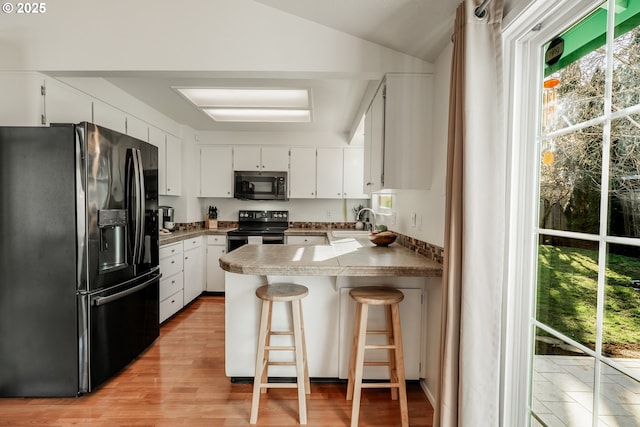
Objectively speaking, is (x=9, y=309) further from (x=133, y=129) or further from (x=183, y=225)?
(x=183, y=225)

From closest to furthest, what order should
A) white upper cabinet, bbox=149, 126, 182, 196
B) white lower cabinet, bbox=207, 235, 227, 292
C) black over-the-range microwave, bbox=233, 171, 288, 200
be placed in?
white upper cabinet, bbox=149, 126, 182, 196 < white lower cabinet, bbox=207, 235, 227, 292 < black over-the-range microwave, bbox=233, 171, 288, 200

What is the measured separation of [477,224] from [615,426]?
2.49 feet

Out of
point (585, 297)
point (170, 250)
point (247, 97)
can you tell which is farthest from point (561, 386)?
point (170, 250)

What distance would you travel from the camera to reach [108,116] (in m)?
2.91

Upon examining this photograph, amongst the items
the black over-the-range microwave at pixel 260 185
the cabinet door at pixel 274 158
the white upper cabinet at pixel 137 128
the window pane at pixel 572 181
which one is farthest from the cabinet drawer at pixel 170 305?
the window pane at pixel 572 181

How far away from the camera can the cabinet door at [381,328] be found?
7.02ft

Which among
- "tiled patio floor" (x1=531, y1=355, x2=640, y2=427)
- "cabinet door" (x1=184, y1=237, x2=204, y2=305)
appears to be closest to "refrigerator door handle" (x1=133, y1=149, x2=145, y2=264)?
"cabinet door" (x1=184, y1=237, x2=204, y2=305)

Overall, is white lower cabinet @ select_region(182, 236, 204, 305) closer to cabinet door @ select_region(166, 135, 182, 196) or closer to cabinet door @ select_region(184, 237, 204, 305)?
cabinet door @ select_region(184, 237, 204, 305)

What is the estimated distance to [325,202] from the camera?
5.08 metres

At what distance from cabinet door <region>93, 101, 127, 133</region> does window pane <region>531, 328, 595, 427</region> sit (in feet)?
11.4

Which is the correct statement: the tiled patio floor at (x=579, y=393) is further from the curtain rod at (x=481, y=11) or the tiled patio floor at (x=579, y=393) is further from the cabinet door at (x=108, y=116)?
the cabinet door at (x=108, y=116)

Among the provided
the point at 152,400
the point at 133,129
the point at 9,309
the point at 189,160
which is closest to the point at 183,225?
the point at 189,160

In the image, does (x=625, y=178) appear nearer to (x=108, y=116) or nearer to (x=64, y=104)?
(x=64, y=104)

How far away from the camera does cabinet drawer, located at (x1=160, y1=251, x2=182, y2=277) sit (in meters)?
3.34
